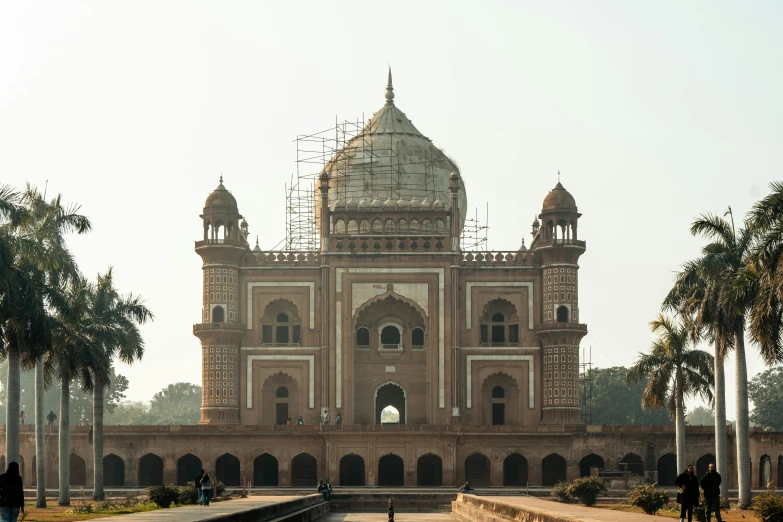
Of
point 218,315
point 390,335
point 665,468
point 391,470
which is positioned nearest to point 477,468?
point 391,470

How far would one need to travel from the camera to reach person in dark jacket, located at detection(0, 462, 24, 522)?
2152cm

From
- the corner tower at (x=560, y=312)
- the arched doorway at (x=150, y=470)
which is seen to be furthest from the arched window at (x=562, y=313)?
the arched doorway at (x=150, y=470)

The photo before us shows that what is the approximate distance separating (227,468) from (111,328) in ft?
54.3

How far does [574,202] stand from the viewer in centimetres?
6175

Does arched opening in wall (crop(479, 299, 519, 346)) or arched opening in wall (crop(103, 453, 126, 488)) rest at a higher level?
arched opening in wall (crop(479, 299, 519, 346))

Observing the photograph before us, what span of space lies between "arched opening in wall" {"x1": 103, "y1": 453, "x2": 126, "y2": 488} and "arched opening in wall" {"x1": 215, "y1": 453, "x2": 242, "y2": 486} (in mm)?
4503

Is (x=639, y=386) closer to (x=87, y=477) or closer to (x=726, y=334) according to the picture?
(x=87, y=477)

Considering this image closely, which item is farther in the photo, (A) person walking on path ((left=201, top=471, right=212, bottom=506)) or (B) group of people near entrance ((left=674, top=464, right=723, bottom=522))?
(A) person walking on path ((left=201, top=471, right=212, bottom=506))

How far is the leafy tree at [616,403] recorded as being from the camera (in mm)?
92625

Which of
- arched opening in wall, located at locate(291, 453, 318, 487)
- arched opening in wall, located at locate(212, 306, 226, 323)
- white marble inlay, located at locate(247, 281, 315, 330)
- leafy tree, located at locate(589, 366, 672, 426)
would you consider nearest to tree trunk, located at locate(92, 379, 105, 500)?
arched opening in wall, located at locate(291, 453, 318, 487)

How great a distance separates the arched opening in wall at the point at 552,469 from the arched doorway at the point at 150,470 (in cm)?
1785

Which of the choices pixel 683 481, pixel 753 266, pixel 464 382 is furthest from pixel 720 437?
pixel 464 382

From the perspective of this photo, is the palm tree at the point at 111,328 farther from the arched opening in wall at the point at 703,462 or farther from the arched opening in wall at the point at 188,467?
the arched opening in wall at the point at 703,462

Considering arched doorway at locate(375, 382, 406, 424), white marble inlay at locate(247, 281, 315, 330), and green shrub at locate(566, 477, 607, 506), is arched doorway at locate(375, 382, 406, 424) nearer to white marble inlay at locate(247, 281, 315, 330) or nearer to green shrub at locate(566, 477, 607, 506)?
white marble inlay at locate(247, 281, 315, 330)
